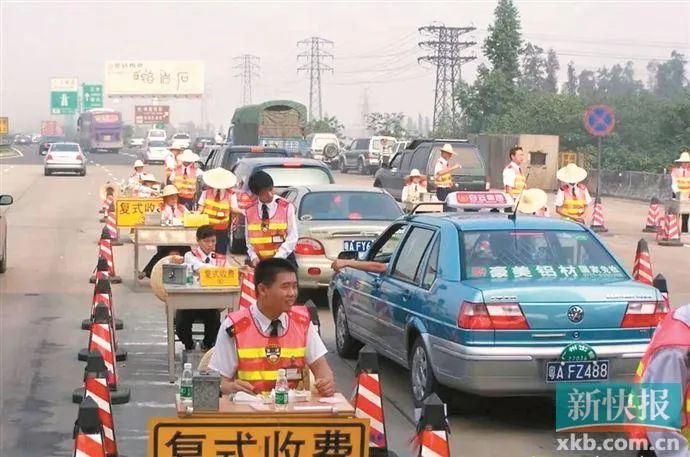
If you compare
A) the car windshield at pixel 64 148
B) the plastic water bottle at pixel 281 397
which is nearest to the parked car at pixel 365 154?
the car windshield at pixel 64 148

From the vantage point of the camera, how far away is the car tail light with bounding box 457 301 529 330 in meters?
8.80

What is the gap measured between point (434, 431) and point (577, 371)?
327 cm

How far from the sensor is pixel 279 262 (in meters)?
6.24

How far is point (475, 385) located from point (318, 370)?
2863 mm

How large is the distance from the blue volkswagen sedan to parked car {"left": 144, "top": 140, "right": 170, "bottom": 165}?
55610 mm

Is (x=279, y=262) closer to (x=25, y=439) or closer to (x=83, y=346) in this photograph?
(x=25, y=439)

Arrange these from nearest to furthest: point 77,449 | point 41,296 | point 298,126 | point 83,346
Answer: point 77,449 → point 83,346 → point 41,296 → point 298,126

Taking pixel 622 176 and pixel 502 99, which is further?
pixel 502 99

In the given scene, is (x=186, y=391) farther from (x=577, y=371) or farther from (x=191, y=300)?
(x=191, y=300)

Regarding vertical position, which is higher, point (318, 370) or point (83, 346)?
point (318, 370)

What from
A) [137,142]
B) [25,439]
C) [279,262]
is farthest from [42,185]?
[137,142]

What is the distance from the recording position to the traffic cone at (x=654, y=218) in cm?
2694

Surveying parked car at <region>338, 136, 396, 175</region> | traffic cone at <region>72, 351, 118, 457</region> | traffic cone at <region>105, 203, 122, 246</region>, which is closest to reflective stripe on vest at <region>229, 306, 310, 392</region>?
traffic cone at <region>72, 351, 118, 457</region>

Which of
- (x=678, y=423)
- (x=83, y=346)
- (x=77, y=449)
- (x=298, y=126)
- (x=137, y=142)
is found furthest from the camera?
(x=137, y=142)
